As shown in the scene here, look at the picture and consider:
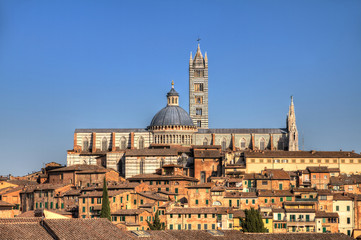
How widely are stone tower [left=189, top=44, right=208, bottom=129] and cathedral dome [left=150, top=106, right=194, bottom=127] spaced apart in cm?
1171

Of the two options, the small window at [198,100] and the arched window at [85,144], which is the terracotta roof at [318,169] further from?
the small window at [198,100]

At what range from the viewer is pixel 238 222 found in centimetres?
6631

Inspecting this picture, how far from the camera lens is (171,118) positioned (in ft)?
337

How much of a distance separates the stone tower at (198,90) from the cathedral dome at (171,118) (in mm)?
11708

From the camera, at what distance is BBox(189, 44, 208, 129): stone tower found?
385ft

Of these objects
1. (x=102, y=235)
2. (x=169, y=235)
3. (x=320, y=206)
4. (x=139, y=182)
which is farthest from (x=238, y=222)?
(x=102, y=235)

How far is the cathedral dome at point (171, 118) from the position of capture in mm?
102375

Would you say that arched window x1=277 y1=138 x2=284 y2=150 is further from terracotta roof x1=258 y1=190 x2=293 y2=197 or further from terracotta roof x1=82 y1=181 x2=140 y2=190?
terracotta roof x1=82 y1=181 x2=140 y2=190

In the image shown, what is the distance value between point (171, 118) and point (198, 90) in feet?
57.9

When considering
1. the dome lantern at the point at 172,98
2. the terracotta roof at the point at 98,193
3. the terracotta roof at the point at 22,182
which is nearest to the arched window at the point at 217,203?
the terracotta roof at the point at 98,193

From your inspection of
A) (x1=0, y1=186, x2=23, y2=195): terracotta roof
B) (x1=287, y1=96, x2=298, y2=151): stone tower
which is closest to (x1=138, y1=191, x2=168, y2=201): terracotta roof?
(x1=0, y1=186, x2=23, y2=195): terracotta roof

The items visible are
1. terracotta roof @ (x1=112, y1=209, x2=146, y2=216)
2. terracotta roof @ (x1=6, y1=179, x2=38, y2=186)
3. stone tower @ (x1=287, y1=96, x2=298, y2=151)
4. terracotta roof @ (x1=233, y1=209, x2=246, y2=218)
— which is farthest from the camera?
stone tower @ (x1=287, y1=96, x2=298, y2=151)

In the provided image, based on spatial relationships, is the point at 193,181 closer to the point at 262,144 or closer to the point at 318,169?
the point at 318,169

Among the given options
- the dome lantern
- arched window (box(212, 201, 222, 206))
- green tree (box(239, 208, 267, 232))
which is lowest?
green tree (box(239, 208, 267, 232))
